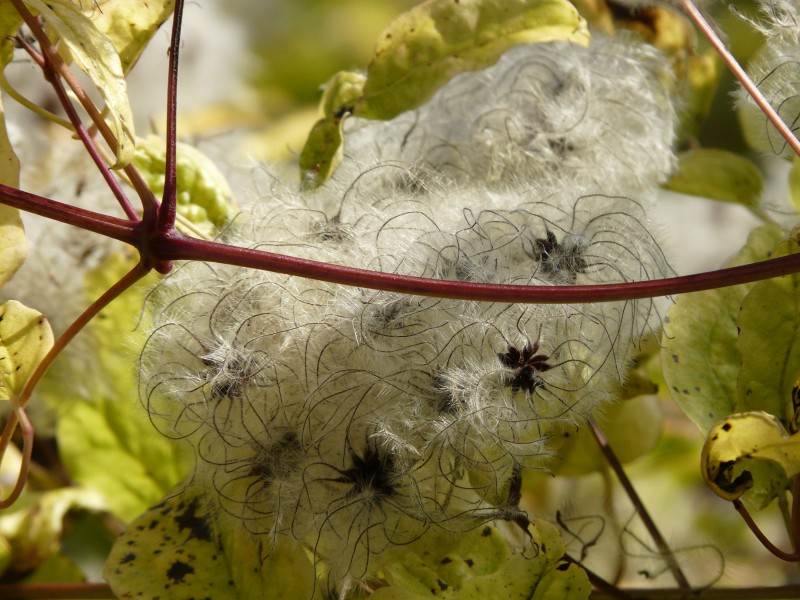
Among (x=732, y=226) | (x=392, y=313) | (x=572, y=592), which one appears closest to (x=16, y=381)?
(x=392, y=313)

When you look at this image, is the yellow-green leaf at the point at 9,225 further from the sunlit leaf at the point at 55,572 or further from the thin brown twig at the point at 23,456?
the sunlit leaf at the point at 55,572

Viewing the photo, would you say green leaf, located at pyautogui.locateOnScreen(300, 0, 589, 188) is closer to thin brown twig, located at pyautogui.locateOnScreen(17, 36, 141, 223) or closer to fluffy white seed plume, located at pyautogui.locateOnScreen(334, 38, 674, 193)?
fluffy white seed plume, located at pyautogui.locateOnScreen(334, 38, 674, 193)

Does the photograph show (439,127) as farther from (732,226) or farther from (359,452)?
(732,226)

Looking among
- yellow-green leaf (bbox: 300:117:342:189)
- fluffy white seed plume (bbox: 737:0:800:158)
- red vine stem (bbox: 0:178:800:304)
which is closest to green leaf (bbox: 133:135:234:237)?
yellow-green leaf (bbox: 300:117:342:189)

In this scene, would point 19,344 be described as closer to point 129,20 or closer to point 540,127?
point 129,20

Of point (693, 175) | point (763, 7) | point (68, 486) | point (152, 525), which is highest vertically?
point (763, 7)

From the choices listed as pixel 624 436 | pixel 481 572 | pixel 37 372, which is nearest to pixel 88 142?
pixel 37 372
